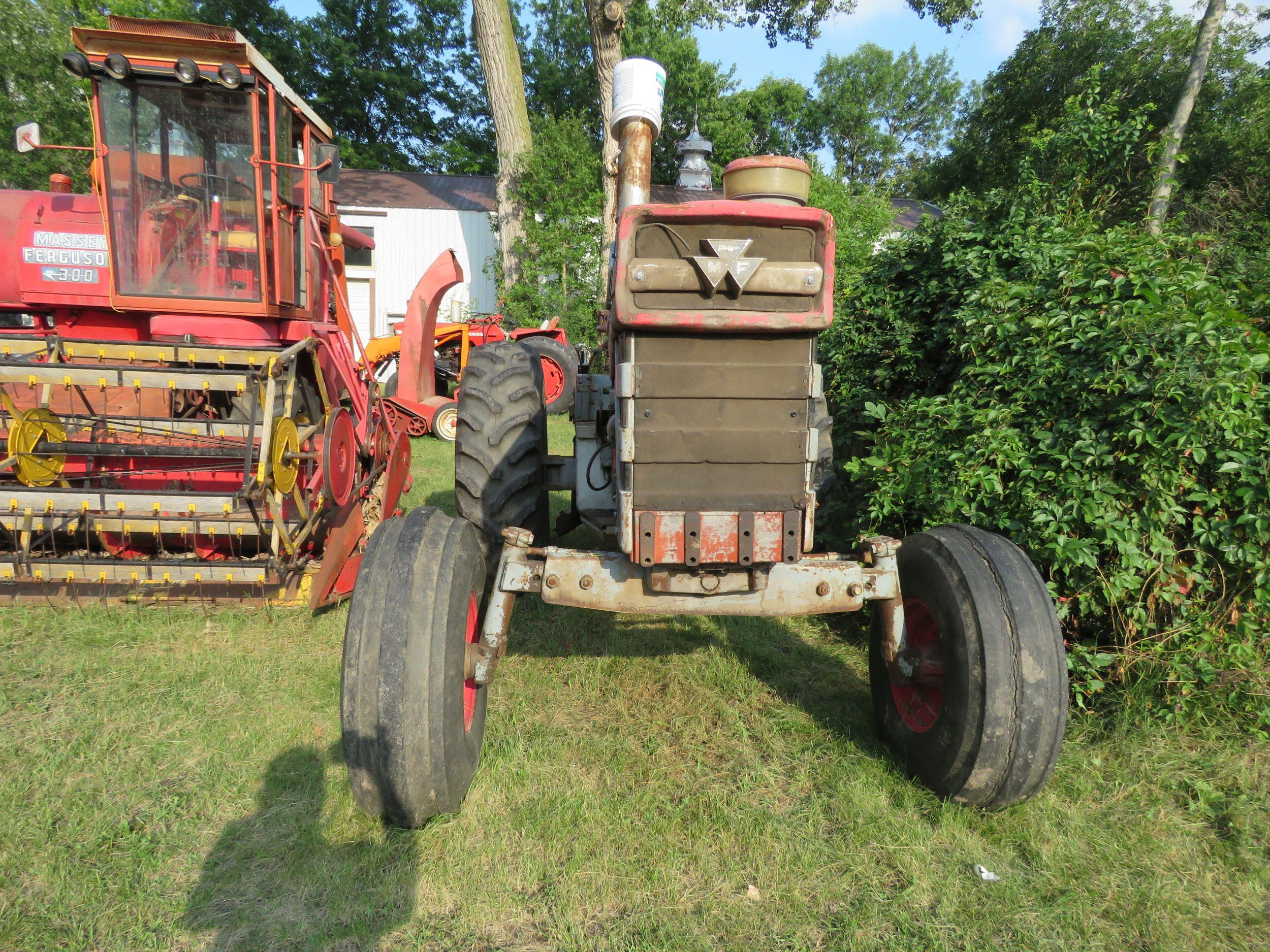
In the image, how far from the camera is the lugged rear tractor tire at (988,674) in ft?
7.29

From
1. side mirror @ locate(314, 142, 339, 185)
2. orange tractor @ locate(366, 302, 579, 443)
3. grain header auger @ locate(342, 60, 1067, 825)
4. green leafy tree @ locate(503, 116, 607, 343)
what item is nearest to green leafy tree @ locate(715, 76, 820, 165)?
green leafy tree @ locate(503, 116, 607, 343)

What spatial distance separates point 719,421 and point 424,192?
20.7 m

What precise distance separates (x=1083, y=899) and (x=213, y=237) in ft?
16.7

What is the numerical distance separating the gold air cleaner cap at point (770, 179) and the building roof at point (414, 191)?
58.7ft

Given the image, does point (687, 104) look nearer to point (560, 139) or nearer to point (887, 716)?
point (560, 139)

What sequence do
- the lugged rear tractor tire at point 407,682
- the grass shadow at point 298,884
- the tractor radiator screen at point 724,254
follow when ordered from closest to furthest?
the grass shadow at point 298,884 < the lugged rear tractor tire at point 407,682 < the tractor radiator screen at point 724,254

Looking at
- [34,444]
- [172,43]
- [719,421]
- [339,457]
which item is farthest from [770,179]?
[34,444]

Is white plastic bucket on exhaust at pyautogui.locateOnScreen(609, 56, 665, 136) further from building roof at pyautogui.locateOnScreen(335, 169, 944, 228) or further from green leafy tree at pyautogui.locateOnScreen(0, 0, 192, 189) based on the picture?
green leafy tree at pyautogui.locateOnScreen(0, 0, 192, 189)

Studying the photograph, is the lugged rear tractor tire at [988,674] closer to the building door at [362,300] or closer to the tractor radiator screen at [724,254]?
the tractor radiator screen at [724,254]

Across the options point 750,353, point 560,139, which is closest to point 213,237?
point 750,353

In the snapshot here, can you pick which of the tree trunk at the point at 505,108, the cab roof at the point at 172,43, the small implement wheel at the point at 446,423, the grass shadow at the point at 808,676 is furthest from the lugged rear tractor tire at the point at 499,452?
the tree trunk at the point at 505,108

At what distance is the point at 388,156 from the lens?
28078 millimetres

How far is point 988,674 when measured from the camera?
7.31ft

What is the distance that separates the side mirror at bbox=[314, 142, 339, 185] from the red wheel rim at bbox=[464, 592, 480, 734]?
3.34 meters
